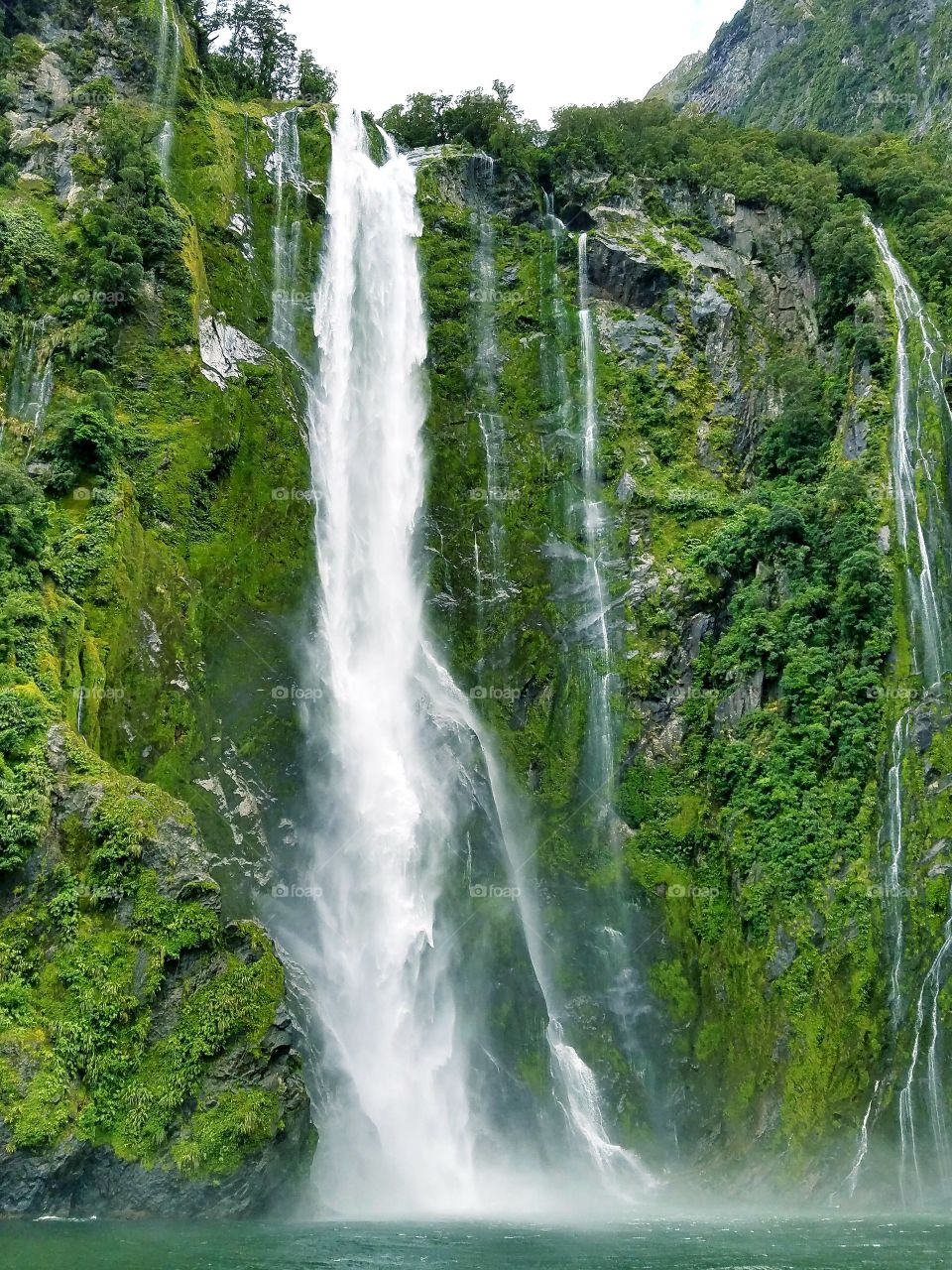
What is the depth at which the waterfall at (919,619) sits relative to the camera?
1812 centimetres

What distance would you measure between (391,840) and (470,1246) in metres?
9.26

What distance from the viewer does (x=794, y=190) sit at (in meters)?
34.5

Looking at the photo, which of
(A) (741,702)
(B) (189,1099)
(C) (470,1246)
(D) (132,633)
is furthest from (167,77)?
(C) (470,1246)

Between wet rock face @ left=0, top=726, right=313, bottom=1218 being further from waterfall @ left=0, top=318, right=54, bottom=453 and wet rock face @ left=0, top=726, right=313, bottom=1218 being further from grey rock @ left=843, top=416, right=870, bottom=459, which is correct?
grey rock @ left=843, top=416, right=870, bottom=459

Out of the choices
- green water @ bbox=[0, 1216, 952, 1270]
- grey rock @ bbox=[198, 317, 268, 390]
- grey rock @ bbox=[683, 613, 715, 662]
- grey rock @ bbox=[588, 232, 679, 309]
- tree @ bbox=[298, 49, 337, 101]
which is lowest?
green water @ bbox=[0, 1216, 952, 1270]

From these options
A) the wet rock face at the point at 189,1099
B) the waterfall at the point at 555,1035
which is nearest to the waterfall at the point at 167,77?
the waterfall at the point at 555,1035

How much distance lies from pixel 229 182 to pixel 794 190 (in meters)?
19.2

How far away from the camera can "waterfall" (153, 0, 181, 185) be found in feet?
101

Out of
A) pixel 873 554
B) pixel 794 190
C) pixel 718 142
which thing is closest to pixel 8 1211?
pixel 873 554

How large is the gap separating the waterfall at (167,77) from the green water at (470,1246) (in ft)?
90.4

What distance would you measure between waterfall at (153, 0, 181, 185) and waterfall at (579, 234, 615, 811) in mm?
13578

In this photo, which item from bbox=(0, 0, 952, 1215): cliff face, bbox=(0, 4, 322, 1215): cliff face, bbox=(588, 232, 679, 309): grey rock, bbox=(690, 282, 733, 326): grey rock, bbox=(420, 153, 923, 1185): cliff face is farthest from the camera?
bbox=(588, 232, 679, 309): grey rock

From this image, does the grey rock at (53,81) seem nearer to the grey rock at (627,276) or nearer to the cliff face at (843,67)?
the grey rock at (627,276)

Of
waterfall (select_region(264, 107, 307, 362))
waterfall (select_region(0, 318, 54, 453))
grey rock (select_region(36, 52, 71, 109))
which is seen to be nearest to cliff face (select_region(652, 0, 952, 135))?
waterfall (select_region(264, 107, 307, 362))
